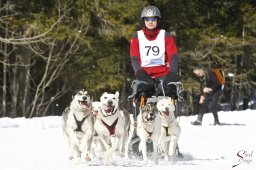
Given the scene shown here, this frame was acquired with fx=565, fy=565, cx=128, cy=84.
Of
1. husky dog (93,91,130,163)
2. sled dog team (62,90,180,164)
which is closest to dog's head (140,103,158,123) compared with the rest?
sled dog team (62,90,180,164)

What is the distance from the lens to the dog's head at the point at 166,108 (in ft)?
23.0

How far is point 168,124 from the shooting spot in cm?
713

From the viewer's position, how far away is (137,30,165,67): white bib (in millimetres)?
7422

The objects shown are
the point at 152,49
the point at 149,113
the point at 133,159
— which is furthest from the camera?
the point at 133,159

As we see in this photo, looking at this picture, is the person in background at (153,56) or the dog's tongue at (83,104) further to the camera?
the person in background at (153,56)

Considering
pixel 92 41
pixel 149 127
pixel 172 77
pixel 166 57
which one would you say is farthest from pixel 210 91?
pixel 92 41

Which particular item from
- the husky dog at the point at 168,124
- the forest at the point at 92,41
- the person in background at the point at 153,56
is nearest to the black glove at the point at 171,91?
the person in background at the point at 153,56

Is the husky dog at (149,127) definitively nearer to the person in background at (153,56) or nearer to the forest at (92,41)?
the person in background at (153,56)

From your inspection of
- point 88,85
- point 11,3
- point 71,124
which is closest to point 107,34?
point 88,85

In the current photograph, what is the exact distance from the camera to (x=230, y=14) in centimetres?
3053

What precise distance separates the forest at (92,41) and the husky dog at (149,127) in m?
13.7

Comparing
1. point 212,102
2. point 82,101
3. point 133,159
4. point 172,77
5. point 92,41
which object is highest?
point 92,41

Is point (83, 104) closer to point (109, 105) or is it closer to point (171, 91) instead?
point (109, 105)

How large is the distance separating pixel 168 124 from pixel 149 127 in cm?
38
